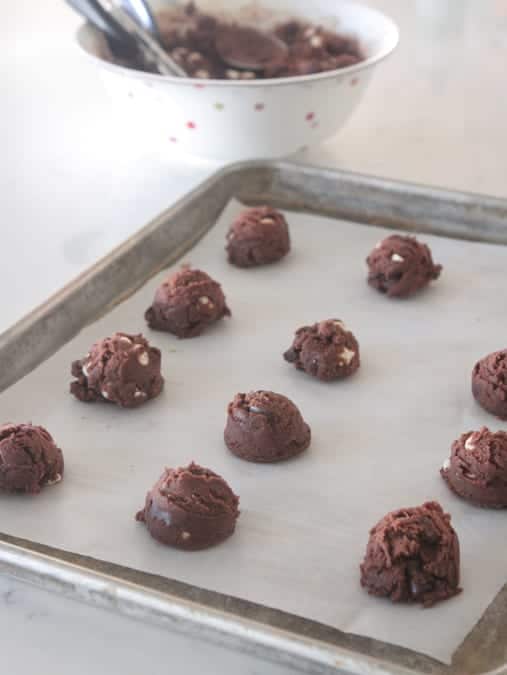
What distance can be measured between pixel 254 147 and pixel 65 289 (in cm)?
49

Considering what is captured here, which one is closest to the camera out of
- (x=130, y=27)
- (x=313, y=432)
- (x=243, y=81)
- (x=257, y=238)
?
(x=313, y=432)

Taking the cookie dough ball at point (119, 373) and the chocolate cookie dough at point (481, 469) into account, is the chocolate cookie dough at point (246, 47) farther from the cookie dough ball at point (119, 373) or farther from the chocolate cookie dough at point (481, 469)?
the chocolate cookie dough at point (481, 469)

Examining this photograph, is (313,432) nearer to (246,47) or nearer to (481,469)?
(481,469)

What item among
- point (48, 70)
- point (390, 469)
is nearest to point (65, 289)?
point (390, 469)

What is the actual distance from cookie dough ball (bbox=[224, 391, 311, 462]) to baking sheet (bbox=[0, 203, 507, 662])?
0.01m

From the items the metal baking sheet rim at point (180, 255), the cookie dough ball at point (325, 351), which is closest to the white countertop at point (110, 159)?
the metal baking sheet rim at point (180, 255)

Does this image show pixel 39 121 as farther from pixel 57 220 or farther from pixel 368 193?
pixel 368 193

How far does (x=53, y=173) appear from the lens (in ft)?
6.06

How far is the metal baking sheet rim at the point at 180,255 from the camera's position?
2.88 feet

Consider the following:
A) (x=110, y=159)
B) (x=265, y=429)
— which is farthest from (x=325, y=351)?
(x=110, y=159)

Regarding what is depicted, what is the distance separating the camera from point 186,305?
1370mm

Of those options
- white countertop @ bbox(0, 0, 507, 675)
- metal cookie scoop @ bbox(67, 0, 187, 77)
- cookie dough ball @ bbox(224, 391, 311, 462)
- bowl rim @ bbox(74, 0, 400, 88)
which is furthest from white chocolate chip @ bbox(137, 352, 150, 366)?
metal cookie scoop @ bbox(67, 0, 187, 77)

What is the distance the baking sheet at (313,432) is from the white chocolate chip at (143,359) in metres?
0.05

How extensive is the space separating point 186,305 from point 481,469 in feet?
1.47
